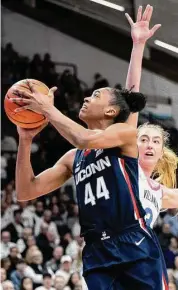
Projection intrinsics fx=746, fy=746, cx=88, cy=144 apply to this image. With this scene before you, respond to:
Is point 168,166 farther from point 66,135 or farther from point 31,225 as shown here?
point 31,225

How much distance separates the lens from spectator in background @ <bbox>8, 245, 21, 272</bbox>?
8.87 meters

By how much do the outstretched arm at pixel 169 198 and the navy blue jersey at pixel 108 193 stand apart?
80cm

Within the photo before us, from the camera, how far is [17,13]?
1480 centimetres

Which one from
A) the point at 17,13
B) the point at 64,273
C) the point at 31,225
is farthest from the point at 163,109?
the point at 17,13

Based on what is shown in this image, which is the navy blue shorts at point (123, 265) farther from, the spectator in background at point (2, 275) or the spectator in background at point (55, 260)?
the spectator in background at point (55, 260)

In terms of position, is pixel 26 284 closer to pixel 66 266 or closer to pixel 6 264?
pixel 6 264

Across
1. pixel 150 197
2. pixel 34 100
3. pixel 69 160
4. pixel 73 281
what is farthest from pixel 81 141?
pixel 73 281

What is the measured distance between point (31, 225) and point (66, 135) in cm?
720

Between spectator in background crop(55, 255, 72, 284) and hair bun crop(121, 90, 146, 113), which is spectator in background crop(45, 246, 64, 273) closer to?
Result: spectator in background crop(55, 255, 72, 284)

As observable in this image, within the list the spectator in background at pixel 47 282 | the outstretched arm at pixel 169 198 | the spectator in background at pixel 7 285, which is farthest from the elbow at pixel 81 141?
the spectator in background at pixel 47 282

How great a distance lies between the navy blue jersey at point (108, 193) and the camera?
141 inches

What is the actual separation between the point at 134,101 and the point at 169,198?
934mm

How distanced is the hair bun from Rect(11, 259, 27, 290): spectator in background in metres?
5.15

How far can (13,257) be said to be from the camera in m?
8.93
